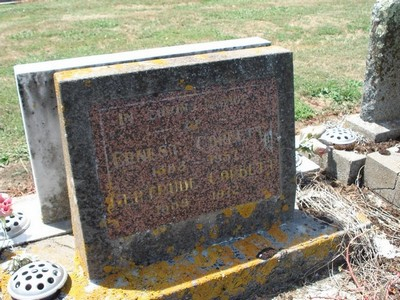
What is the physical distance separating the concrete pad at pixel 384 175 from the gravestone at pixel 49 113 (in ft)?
5.27

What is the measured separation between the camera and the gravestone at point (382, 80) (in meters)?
4.45

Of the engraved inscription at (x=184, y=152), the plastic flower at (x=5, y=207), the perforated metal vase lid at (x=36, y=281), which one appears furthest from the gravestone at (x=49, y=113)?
the perforated metal vase lid at (x=36, y=281)

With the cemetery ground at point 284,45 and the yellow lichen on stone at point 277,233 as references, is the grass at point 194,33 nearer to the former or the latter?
the cemetery ground at point 284,45

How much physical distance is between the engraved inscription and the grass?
2873mm

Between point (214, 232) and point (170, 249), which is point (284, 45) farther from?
point (170, 249)

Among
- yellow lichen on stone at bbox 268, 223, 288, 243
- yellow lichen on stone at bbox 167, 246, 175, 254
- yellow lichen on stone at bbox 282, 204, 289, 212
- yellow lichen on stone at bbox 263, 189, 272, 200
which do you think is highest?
yellow lichen on stone at bbox 263, 189, 272, 200

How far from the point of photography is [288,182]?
3.39m

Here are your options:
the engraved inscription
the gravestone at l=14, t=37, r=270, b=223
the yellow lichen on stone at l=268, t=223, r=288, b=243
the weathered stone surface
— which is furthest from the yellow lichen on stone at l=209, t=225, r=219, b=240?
the weathered stone surface

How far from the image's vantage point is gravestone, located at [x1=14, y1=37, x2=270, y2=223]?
305 centimetres

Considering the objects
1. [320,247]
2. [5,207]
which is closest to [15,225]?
[5,207]

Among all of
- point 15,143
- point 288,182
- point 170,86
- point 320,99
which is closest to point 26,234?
point 170,86

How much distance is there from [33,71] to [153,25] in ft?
34.1

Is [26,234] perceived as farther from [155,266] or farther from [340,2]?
[340,2]

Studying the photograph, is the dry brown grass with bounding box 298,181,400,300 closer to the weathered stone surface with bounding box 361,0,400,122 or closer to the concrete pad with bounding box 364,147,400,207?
the concrete pad with bounding box 364,147,400,207
